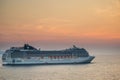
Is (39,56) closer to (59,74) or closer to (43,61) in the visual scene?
(43,61)

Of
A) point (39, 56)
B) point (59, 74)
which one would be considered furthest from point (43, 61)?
point (59, 74)

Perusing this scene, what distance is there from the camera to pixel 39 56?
14.7 metres

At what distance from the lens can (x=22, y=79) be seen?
27.8 ft

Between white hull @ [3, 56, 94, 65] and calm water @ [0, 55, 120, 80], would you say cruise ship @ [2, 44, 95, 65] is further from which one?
calm water @ [0, 55, 120, 80]

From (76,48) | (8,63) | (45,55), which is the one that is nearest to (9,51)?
(8,63)

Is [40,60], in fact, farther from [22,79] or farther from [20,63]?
[22,79]

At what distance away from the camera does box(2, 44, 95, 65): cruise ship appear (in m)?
14.4

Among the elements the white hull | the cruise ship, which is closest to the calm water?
the white hull

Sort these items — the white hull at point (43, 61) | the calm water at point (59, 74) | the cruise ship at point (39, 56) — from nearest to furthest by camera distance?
the calm water at point (59, 74)
the white hull at point (43, 61)
the cruise ship at point (39, 56)

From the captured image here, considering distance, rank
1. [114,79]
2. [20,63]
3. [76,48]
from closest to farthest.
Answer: [114,79] → [20,63] → [76,48]

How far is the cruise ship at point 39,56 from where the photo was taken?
566 inches

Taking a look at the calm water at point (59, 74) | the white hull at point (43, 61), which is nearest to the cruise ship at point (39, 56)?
the white hull at point (43, 61)

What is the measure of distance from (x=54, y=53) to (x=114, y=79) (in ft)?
22.5

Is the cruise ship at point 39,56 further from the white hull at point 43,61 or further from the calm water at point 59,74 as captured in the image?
the calm water at point 59,74
